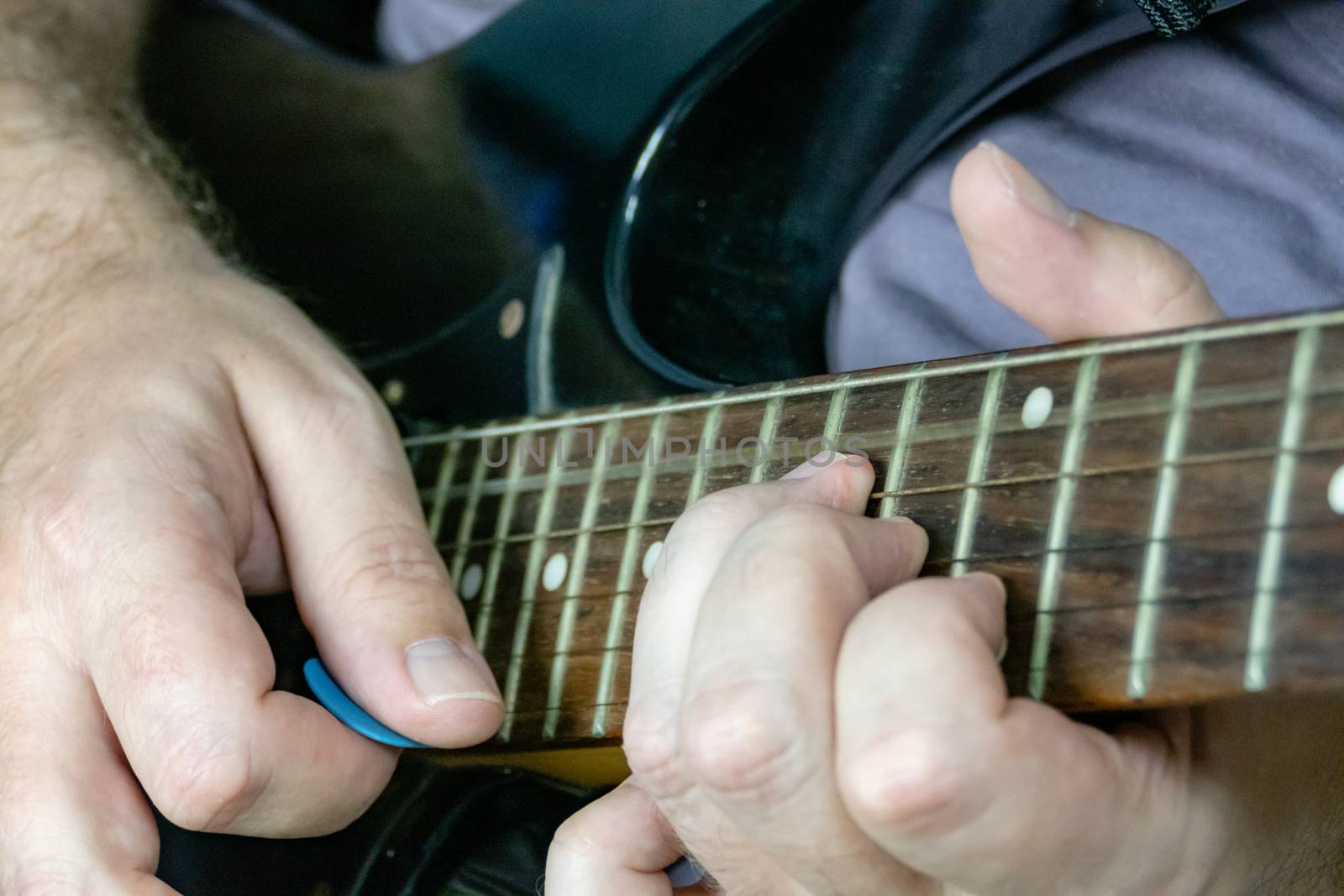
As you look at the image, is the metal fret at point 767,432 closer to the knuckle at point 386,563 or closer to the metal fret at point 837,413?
the metal fret at point 837,413

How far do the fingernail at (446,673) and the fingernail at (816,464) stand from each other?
185mm

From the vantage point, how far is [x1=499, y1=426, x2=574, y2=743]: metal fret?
1.98ft

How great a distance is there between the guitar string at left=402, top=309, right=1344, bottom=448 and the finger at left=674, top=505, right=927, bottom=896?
0.10 meters

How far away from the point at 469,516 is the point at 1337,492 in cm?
46

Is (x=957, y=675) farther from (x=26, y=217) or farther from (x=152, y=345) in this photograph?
(x=26, y=217)

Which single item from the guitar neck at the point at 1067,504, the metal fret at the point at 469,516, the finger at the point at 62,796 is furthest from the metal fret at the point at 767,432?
the finger at the point at 62,796

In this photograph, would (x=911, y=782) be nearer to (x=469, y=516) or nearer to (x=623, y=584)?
(x=623, y=584)

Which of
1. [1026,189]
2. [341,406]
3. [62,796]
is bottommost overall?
[62,796]

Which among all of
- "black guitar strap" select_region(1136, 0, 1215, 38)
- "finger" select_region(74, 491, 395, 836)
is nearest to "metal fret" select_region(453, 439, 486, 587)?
"finger" select_region(74, 491, 395, 836)

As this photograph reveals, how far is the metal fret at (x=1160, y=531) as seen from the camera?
405 mm

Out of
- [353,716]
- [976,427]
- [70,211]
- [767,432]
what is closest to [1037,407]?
[976,427]

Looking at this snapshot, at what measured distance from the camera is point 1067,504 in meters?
0.44

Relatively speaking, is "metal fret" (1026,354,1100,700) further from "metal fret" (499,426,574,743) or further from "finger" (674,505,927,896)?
"metal fret" (499,426,574,743)

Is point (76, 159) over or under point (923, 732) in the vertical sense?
under
